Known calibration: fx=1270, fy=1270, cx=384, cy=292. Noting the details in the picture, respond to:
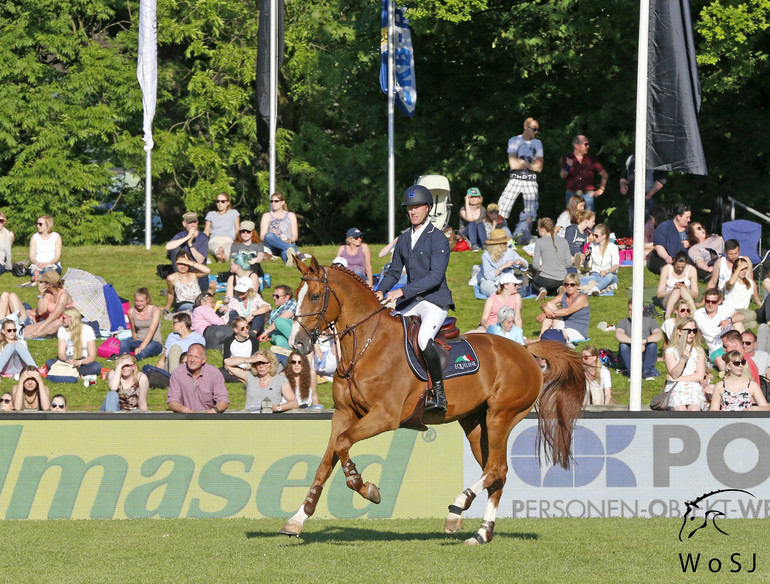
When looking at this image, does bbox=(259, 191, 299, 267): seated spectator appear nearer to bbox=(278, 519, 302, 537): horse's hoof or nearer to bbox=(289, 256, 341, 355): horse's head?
bbox=(289, 256, 341, 355): horse's head

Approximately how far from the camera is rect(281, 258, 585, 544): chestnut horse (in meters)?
10.0

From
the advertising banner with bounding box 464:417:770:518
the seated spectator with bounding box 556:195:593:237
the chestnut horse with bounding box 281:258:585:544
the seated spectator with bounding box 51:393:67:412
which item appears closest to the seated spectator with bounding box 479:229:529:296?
the seated spectator with bounding box 556:195:593:237

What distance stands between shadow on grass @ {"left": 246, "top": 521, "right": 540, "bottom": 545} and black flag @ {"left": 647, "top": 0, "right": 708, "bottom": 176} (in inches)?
214

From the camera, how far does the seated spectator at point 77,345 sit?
17203 mm

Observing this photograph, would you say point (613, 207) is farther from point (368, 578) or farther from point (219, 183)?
point (368, 578)

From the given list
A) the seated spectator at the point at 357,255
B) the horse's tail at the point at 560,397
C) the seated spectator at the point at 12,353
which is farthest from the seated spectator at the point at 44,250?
the horse's tail at the point at 560,397

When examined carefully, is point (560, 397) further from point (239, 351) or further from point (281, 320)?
point (281, 320)

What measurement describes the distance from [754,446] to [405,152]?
17619 mm

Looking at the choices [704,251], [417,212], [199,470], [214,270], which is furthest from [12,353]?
[704,251]

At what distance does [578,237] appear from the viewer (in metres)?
20.5

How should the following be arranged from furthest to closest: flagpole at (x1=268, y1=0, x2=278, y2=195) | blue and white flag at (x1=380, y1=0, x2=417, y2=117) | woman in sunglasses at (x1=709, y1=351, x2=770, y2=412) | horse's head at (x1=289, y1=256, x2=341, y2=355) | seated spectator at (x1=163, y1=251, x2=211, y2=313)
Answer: blue and white flag at (x1=380, y1=0, x2=417, y2=117), flagpole at (x1=268, y1=0, x2=278, y2=195), seated spectator at (x1=163, y1=251, x2=211, y2=313), woman in sunglasses at (x1=709, y1=351, x2=770, y2=412), horse's head at (x1=289, y1=256, x2=341, y2=355)

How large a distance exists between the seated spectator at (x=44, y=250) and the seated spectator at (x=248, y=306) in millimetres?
3623

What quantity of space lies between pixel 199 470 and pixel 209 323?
17.1 feet

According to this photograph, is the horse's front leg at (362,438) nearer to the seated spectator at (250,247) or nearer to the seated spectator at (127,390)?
the seated spectator at (127,390)
